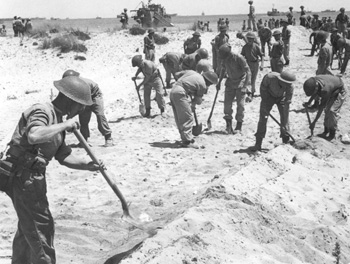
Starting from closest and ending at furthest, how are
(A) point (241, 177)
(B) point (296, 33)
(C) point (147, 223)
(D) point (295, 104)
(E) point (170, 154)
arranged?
(C) point (147, 223) → (A) point (241, 177) → (E) point (170, 154) → (D) point (295, 104) → (B) point (296, 33)

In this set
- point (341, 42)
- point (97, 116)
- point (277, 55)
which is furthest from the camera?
point (341, 42)

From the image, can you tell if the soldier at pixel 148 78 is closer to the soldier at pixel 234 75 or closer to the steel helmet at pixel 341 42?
the soldier at pixel 234 75

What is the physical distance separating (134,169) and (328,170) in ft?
9.32

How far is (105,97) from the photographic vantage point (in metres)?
15.3

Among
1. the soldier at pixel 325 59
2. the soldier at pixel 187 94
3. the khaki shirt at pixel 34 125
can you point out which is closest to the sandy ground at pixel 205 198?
the soldier at pixel 187 94

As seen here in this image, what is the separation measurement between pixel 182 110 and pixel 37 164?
516cm

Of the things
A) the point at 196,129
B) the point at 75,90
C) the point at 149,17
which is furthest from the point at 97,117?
the point at 149,17

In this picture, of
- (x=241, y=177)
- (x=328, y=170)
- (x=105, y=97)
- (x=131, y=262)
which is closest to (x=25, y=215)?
(x=131, y=262)

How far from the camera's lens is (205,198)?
233 inches

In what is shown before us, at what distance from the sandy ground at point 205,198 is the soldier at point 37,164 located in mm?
786

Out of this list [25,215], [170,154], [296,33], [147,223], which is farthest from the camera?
[296,33]

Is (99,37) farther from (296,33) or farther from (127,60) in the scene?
(296,33)

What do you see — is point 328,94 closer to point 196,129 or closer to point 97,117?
point 196,129

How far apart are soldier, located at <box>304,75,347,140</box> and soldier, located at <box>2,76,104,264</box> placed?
5093mm
